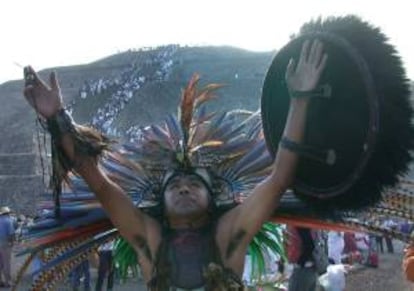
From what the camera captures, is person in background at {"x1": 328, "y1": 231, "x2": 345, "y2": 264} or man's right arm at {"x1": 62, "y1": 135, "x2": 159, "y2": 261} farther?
Answer: person in background at {"x1": 328, "y1": 231, "x2": 345, "y2": 264}

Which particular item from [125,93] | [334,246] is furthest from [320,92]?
[125,93]

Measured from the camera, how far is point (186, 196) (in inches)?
153

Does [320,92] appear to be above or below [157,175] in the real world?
above

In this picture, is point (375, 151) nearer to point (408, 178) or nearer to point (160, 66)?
point (408, 178)

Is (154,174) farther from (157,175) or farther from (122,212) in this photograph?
(122,212)

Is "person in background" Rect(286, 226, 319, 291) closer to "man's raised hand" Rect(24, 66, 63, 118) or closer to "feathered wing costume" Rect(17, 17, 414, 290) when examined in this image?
"feathered wing costume" Rect(17, 17, 414, 290)

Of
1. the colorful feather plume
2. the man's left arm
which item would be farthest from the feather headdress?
the man's left arm

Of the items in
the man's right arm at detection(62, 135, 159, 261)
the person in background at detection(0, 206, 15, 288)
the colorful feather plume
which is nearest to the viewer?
the man's right arm at detection(62, 135, 159, 261)

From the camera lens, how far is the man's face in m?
3.87

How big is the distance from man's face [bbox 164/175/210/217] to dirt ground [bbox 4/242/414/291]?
5896 mm

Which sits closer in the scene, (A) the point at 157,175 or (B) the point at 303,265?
(A) the point at 157,175

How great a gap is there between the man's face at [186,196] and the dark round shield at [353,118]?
46cm

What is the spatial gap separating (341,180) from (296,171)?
0.65ft

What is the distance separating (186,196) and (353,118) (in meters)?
0.87
